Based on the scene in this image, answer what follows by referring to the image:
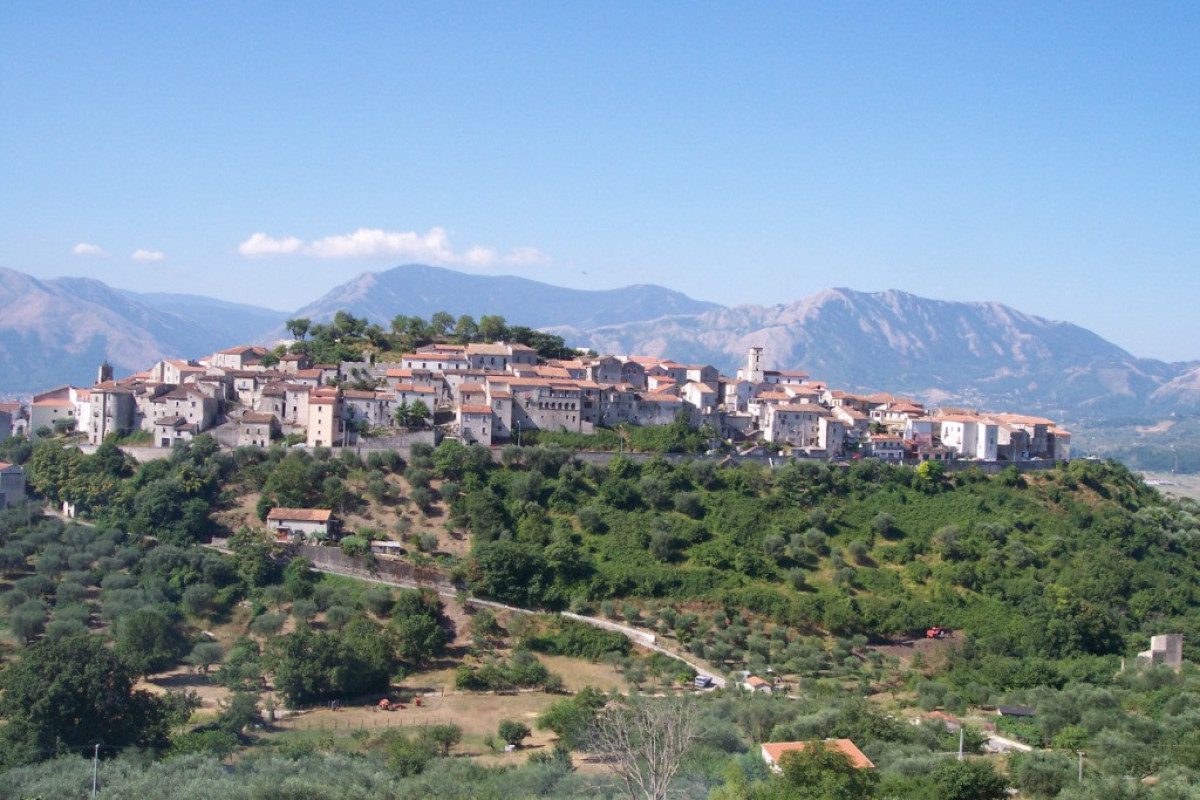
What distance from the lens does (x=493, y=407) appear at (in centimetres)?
5366

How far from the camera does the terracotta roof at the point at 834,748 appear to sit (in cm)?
2564

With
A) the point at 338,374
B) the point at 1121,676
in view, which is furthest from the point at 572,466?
the point at 1121,676

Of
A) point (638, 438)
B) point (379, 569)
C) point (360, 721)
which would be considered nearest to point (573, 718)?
point (360, 721)

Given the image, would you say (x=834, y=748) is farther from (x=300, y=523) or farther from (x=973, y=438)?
(x=973, y=438)

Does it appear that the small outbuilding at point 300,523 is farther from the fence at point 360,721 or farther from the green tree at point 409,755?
the green tree at point 409,755

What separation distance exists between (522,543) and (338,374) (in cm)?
1603

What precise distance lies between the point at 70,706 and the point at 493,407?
26.4 metres

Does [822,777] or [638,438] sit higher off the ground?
[638,438]

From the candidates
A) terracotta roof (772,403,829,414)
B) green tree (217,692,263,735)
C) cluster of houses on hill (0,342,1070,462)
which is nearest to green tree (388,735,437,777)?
green tree (217,692,263,735)

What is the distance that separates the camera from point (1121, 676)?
40.1 m

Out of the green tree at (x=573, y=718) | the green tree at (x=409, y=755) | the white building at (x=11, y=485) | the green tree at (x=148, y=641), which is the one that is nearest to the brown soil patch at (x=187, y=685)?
the green tree at (x=148, y=641)

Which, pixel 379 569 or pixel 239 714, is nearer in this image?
pixel 239 714

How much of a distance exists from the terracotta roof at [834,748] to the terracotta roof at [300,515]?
23475 millimetres

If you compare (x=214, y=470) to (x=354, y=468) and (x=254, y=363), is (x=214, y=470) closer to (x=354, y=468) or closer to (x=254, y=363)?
(x=354, y=468)
